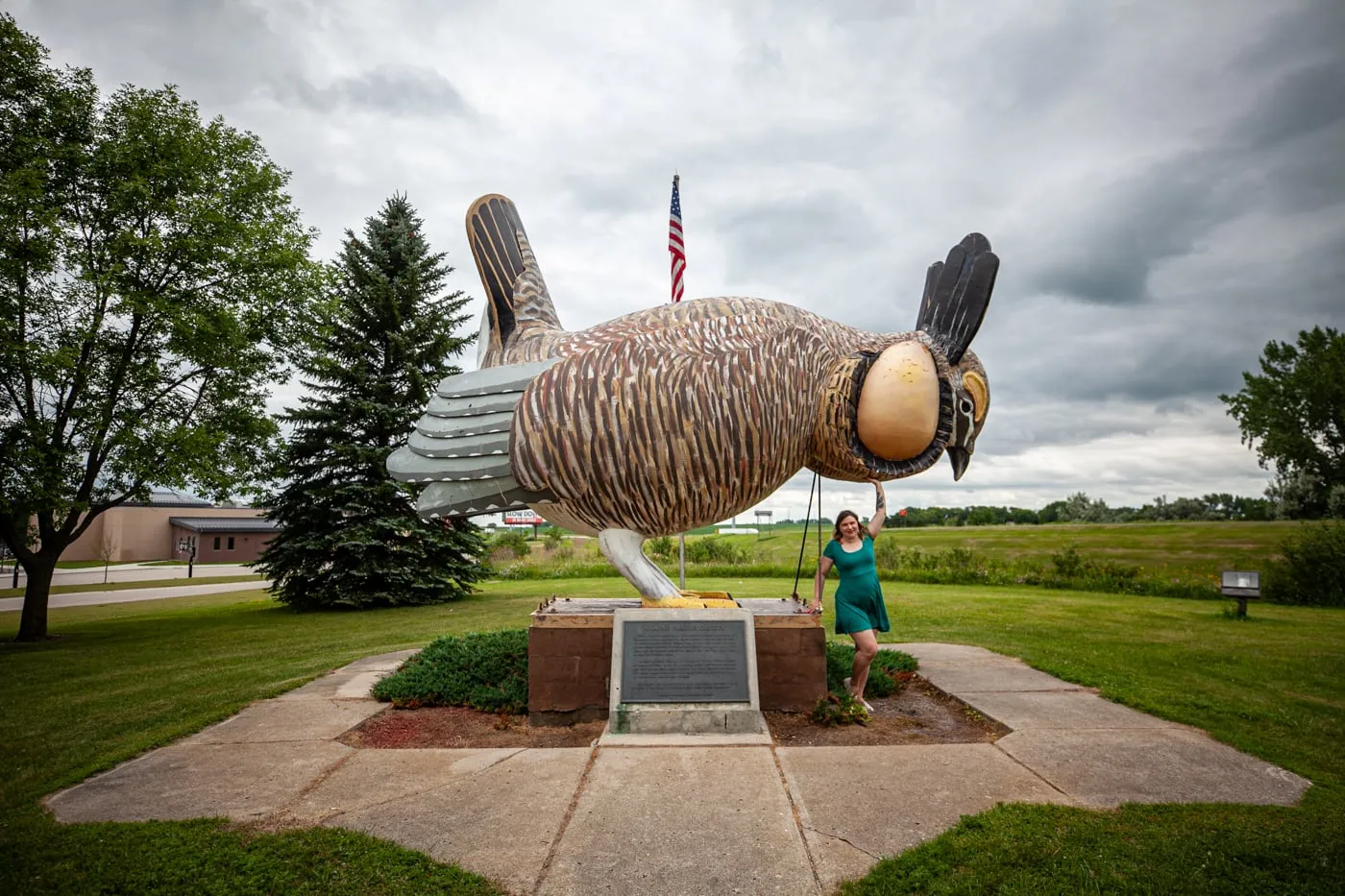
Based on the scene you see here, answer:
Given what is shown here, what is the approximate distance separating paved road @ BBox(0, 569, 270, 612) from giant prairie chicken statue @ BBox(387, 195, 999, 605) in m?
15.9

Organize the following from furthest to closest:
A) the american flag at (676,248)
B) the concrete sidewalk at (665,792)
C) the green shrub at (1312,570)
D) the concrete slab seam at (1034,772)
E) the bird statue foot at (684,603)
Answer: the green shrub at (1312,570) → the american flag at (676,248) → the bird statue foot at (684,603) → the concrete slab seam at (1034,772) → the concrete sidewalk at (665,792)

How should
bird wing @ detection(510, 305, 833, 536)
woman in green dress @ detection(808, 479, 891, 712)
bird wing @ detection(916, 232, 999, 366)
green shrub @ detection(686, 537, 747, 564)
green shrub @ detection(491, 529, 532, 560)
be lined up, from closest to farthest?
1. bird wing @ detection(510, 305, 833, 536)
2. bird wing @ detection(916, 232, 999, 366)
3. woman in green dress @ detection(808, 479, 891, 712)
4. green shrub @ detection(686, 537, 747, 564)
5. green shrub @ detection(491, 529, 532, 560)

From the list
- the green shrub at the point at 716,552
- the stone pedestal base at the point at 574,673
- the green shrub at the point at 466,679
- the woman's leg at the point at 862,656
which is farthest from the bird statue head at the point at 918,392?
the green shrub at the point at 716,552

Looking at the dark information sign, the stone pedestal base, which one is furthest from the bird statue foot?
the stone pedestal base

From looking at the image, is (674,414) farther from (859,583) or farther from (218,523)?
(218,523)

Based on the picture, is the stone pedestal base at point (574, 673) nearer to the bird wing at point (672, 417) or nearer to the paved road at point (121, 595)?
the bird wing at point (672, 417)

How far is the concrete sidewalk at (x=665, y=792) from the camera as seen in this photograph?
2752 mm

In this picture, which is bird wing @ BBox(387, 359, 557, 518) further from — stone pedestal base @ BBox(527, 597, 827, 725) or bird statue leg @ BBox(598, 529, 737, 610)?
stone pedestal base @ BBox(527, 597, 827, 725)

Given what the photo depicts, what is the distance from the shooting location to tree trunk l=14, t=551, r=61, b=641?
31.7ft

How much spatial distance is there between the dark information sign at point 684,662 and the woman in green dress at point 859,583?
2.69 feet

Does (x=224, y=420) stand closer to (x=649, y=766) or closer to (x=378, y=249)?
(x=378, y=249)

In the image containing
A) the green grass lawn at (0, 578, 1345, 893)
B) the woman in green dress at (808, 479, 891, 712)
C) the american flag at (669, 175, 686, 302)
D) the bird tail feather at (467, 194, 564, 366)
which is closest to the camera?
the green grass lawn at (0, 578, 1345, 893)

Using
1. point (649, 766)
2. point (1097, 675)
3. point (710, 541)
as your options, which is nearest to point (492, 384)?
point (649, 766)

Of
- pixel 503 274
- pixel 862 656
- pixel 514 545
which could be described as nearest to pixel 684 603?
pixel 862 656
